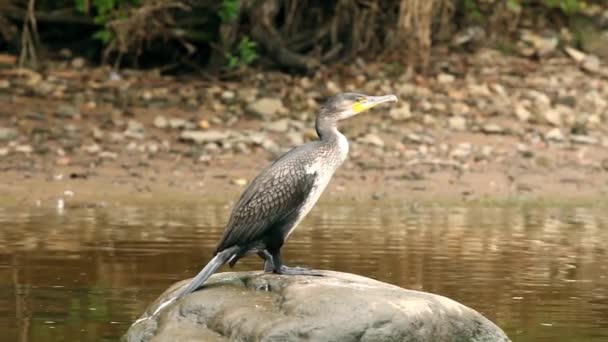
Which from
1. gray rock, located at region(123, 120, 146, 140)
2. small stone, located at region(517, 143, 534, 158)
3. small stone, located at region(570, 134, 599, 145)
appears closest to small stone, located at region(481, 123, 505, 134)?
small stone, located at region(517, 143, 534, 158)

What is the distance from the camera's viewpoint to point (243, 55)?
17531 millimetres

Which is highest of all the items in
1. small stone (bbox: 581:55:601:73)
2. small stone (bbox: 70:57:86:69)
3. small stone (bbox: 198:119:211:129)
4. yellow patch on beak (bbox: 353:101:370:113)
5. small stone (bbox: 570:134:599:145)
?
yellow patch on beak (bbox: 353:101:370:113)

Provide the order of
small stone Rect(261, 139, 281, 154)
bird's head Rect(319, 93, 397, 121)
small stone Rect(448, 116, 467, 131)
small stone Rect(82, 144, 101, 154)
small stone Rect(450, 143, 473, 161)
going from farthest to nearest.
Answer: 1. small stone Rect(448, 116, 467, 131)
2. small stone Rect(450, 143, 473, 161)
3. small stone Rect(261, 139, 281, 154)
4. small stone Rect(82, 144, 101, 154)
5. bird's head Rect(319, 93, 397, 121)

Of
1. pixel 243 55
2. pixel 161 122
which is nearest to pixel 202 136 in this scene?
pixel 161 122

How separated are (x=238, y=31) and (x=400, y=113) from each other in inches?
104

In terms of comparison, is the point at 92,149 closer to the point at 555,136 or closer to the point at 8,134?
the point at 8,134

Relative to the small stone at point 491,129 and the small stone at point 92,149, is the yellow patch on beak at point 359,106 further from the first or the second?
the small stone at point 491,129

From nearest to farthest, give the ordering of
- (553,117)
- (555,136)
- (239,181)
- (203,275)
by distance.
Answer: (203,275), (239,181), (555,136), (553,117)

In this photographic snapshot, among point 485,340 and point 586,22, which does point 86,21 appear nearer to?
point 586,22

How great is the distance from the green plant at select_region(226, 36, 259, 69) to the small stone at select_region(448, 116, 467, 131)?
8.20 ft

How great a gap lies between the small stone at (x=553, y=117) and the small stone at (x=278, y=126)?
10.3 ft

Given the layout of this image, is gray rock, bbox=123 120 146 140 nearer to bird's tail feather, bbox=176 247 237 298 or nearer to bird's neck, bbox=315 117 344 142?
bird's neck, bbox=315 117 344 142

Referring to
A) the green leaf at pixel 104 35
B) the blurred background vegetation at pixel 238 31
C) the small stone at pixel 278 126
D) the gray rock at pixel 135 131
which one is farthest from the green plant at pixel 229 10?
the gray rock at pixel 135 131

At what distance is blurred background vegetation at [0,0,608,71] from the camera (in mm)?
17500
